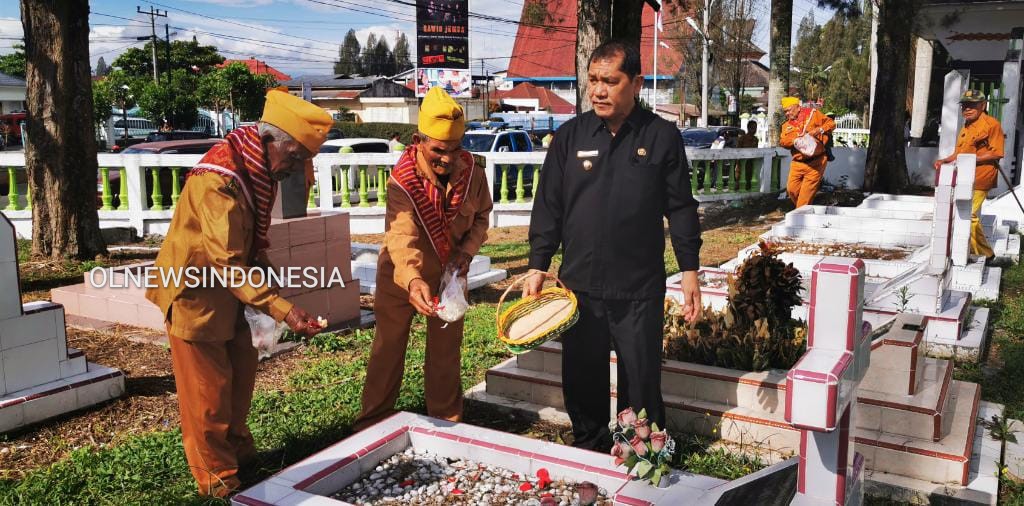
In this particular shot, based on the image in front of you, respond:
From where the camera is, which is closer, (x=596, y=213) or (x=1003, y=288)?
(x=596, y=213)

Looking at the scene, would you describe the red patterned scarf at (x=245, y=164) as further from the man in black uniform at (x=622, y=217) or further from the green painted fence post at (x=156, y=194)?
the green painted fence post at (x=156, y=194)

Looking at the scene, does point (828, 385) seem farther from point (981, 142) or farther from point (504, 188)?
point (504, 188)

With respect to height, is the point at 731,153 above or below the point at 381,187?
above

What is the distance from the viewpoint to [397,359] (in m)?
4.43

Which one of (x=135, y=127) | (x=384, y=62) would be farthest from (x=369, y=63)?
(x=135, y=127)

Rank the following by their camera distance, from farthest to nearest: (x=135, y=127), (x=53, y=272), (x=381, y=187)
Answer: (x=135, y=127)
(x=381, y=187)
(x=53, y=272)

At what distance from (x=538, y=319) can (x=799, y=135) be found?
8.04 metres

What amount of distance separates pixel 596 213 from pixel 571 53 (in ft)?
224

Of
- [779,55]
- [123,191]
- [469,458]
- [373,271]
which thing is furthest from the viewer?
[779,55]

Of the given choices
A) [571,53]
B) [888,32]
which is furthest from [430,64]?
[571,53]

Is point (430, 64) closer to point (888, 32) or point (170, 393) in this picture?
point (888, 32)

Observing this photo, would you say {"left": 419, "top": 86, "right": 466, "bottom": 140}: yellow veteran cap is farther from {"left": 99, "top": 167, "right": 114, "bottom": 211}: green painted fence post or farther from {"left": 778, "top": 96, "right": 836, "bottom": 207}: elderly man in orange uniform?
{"left": 99, "top": 167, "right": 114, "bottom": 211}: green painted fence post

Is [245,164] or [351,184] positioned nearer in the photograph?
[245,164]

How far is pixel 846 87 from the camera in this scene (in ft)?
181
